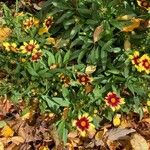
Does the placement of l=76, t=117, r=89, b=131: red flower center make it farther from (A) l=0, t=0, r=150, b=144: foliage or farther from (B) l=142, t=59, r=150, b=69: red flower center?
(B) l=142, t=59, r=150, b=69: red flower center

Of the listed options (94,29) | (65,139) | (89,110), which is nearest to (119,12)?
(94,29)

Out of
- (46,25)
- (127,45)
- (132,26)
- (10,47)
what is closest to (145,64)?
(127,45)

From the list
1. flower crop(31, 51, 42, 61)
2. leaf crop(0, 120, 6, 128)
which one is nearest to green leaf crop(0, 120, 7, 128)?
leaf crop(0, 120, 6, 128)

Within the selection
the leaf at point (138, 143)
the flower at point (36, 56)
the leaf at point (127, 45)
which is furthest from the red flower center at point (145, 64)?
the flower at point (36, 56)

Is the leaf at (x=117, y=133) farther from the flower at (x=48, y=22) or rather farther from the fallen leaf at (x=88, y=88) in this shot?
the flower at (x=48, y=22)

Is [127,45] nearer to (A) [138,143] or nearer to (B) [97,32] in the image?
(B) [97,32]

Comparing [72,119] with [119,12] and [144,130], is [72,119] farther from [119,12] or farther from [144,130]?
[119,12]
